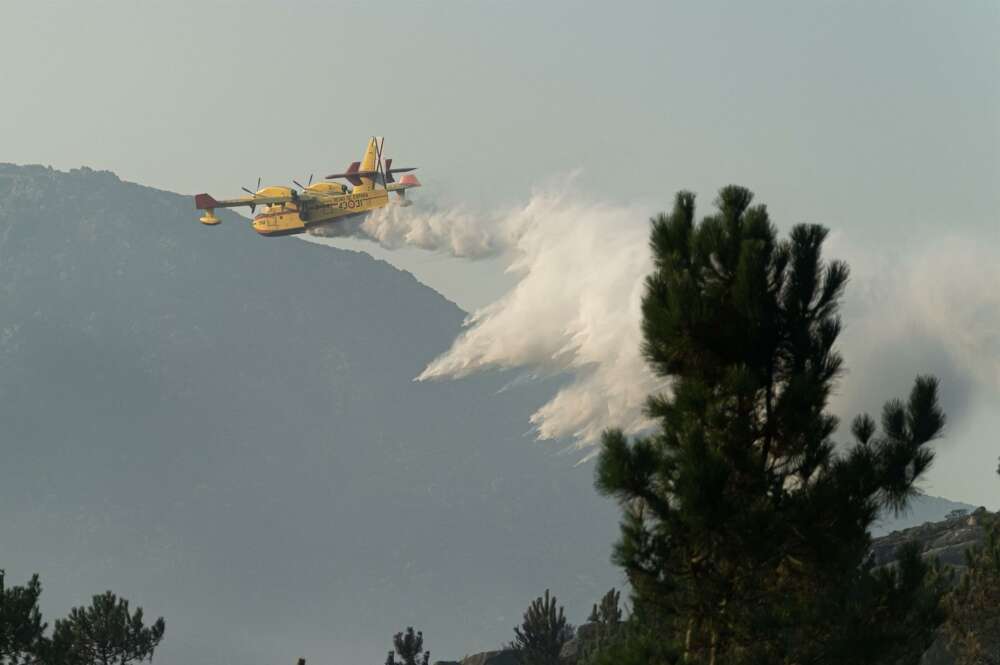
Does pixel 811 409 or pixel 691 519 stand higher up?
pixel 811 409

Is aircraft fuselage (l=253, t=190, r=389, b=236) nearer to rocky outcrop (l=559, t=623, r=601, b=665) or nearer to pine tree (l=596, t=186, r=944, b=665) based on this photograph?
rocky outcrop (l=559, t=623, r=601, b=665)

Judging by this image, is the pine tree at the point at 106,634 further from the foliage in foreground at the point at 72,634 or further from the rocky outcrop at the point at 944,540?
the rocky outcrop at the point at 944,540

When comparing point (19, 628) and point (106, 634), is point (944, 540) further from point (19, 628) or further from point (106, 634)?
point (19, 628)

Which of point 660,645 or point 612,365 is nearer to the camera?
point 660,645

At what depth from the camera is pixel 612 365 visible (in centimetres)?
11931

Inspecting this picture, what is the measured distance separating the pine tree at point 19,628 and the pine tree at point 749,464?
28662 millimetres

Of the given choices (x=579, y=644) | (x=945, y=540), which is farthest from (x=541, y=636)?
(x=945, y=540)

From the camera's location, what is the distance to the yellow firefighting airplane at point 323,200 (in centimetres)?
11212

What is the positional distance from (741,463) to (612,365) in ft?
307

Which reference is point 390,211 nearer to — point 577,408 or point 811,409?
point 577,408

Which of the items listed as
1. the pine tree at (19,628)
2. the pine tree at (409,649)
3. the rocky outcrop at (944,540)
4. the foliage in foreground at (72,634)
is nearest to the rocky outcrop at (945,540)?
the rocky outcrop at (944,540)

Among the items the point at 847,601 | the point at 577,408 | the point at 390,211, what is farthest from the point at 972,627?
the point at 390,211

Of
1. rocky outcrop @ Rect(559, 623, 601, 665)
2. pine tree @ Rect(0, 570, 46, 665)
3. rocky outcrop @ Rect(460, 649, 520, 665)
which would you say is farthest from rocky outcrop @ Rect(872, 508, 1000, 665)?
pine tree @ Rect(0, 570, 46, 665)

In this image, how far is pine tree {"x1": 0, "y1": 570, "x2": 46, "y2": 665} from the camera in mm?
50344
